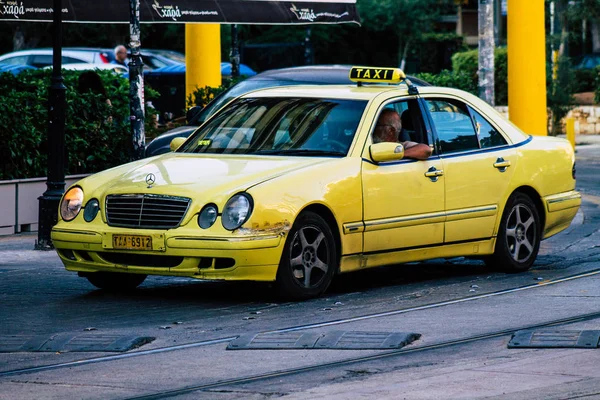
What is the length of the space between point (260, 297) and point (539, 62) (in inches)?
339

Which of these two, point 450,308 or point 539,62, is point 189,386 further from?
point 539,62

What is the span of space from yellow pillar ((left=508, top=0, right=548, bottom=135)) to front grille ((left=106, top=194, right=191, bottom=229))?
29.3 feet

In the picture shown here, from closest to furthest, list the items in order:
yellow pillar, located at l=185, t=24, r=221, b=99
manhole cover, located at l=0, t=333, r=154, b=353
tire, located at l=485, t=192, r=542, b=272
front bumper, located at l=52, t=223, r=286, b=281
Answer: manhole cover, located at l=0, t=333, r=154, b=353
front bumper, located at l=52, t=223, r=286, b=281
tire, located at l=485, t=192, r=542, b=272
yellow pillar, located at l=185, t=24, r=221, b=99

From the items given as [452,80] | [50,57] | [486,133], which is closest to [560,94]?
[452,80]

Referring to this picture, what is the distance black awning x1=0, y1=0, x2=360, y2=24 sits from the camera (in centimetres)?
1723

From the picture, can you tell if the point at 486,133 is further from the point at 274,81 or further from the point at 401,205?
the point at 274,81

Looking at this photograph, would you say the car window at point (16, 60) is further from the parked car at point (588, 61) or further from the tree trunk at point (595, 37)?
the tree trunk at point (595, 37)

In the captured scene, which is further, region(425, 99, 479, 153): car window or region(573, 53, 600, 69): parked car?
region(573, 53, 600, 69): parked car

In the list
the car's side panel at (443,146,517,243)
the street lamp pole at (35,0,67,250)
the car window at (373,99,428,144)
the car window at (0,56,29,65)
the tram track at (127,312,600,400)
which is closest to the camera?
the tram track at (127,312,600,400)

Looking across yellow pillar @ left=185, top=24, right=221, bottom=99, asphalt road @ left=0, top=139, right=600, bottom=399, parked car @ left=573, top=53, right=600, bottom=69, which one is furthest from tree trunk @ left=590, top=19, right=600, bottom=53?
asphalt road @ left=0, top=139, right=600, bottom=399

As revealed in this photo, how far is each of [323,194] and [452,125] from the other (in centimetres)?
185

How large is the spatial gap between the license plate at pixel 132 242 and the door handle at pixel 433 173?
2275mm

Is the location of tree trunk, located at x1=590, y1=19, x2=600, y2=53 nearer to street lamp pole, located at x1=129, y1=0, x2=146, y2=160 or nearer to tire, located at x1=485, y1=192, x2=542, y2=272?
street lamp pole, located at x1=129, y1=0, x2=146, y2=160

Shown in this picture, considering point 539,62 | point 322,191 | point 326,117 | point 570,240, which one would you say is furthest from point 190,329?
point 539,62
